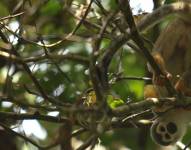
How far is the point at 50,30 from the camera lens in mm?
5613

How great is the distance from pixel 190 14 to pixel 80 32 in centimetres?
114

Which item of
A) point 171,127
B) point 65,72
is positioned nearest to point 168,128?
point 171,127

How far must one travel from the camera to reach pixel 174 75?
458 centimetres

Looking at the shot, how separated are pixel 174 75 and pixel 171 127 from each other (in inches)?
20.1

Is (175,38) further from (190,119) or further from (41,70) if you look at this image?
(41,70)

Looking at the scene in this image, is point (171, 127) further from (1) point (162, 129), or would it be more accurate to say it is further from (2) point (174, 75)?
(2) point (174, 75)

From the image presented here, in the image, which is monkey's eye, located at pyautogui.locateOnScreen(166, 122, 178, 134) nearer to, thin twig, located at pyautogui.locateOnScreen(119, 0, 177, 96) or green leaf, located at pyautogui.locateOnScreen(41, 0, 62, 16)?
thin twig, located at pyautogui.locateOnScreen(119, 0, 177, 96)

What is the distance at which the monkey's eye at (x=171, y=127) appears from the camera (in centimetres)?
425

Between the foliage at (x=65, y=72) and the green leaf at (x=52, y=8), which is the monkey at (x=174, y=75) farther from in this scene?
the green leaf at (x=52, y=8)

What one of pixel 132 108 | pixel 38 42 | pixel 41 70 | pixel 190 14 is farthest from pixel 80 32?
pixel 132 108

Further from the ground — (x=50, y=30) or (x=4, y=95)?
(x=50, y=30)

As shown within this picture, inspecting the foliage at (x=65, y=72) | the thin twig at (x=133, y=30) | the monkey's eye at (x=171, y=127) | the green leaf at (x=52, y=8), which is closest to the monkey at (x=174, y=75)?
the monkey's eye at (x=171, y=127)

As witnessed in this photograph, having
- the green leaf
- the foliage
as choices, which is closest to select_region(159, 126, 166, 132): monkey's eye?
the foliage

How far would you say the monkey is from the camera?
419 centimetres
